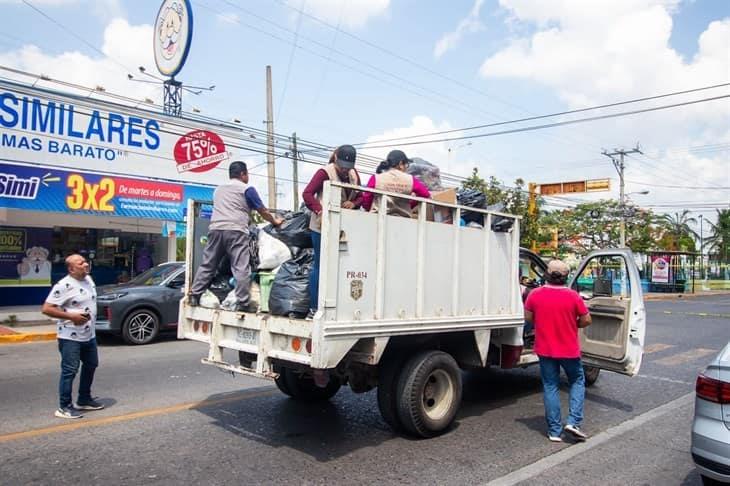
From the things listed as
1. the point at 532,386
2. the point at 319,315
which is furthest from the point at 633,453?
the point at 319,315

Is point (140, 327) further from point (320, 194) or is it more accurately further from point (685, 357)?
point (685, 357)

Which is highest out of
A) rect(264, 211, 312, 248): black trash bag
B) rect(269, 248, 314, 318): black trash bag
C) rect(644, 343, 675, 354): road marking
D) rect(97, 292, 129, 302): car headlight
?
rect(264, 211, 312, 248): black trash bag

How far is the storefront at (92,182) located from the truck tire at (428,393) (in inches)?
525

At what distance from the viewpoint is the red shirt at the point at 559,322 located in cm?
530

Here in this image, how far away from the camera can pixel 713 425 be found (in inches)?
147

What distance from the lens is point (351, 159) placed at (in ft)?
17.0

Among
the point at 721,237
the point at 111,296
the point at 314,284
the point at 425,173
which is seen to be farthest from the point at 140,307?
the point at 721,237

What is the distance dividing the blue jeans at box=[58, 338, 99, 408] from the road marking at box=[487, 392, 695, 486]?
13.5ft

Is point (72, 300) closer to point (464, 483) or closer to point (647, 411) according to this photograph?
point (464, 483)

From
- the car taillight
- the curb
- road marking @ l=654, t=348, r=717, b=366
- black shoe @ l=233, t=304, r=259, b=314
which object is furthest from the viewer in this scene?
the curb

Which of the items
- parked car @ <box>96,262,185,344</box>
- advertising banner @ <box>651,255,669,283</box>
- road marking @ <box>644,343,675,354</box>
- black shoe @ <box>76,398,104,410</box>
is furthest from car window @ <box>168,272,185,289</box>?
advertising banner @ <box>651,255,669,283</box>

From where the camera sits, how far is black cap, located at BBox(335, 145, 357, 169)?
5156mm

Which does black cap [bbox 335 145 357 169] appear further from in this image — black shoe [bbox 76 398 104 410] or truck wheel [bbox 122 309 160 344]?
truck wheel [bbox 122 309 160 344]

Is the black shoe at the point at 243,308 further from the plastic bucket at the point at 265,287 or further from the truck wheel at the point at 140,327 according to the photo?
the truck wheel at the point at 140,327
